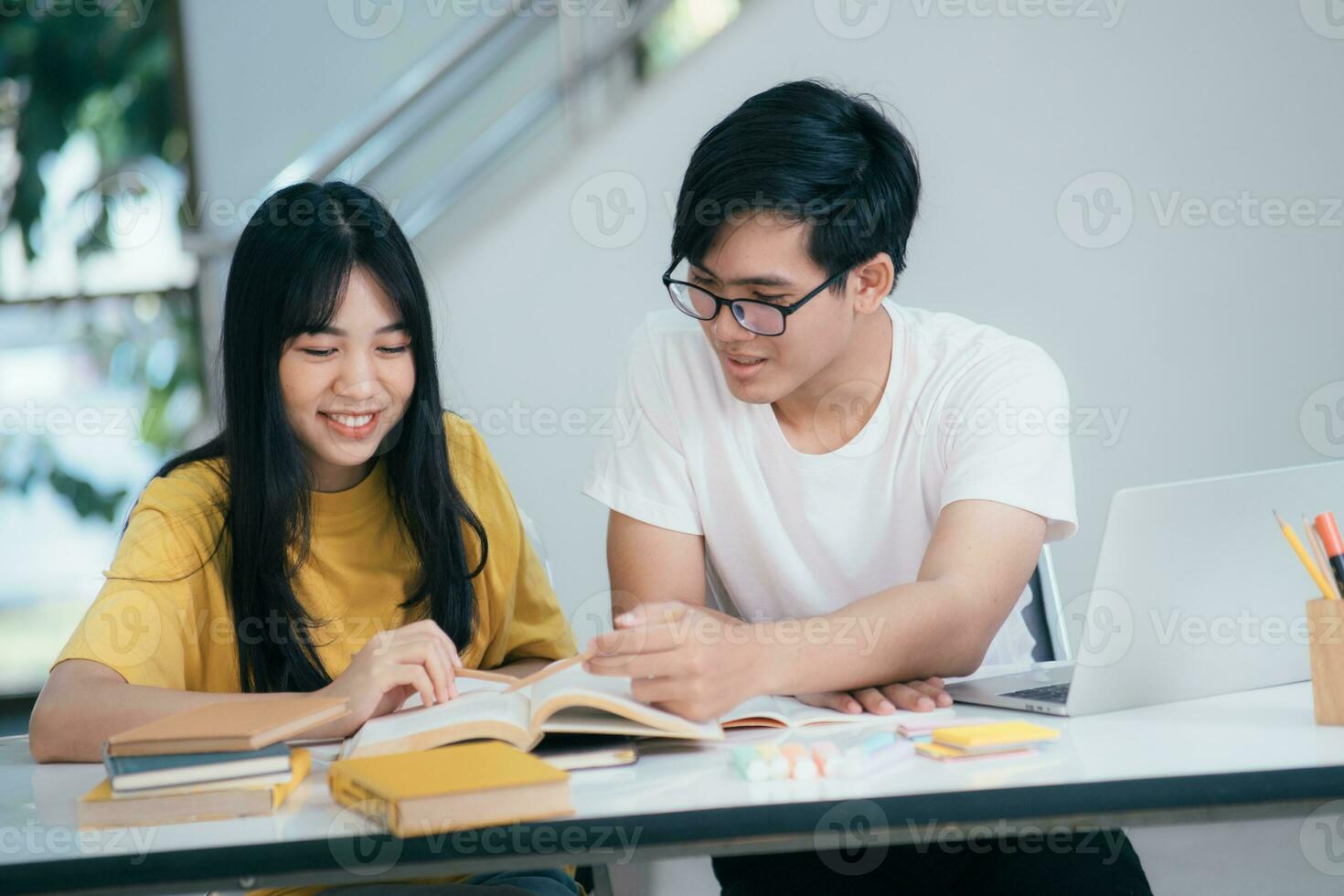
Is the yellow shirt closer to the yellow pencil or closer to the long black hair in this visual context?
the long black hair

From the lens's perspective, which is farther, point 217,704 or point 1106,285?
point 1106,285

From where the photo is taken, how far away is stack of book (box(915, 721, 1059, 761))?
41.7 inches

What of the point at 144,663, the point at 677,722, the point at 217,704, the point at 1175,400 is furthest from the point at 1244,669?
the point at 1175,400

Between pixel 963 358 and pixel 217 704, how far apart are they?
3.41ft

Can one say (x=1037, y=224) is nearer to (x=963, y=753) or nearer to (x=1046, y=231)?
(x=1046, y=231)

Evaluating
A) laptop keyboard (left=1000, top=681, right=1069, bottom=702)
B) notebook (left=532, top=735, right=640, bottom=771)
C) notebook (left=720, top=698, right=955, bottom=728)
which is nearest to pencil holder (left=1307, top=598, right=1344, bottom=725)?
laptop keyboard (left=1000, top=681, right=1069, bottom=702)

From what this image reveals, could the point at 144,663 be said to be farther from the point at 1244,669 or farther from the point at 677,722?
the point at 1244,669

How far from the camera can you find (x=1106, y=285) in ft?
9.04

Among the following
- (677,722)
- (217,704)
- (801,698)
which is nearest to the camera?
(677,722)

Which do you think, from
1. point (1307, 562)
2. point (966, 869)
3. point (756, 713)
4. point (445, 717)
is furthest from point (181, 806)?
point (1307, 562)

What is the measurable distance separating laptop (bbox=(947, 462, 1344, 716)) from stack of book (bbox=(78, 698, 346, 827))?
689 millimetres

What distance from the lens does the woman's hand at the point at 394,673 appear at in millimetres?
1248

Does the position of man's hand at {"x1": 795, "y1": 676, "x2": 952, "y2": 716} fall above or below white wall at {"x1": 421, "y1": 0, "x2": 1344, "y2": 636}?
below

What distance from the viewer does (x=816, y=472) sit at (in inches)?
67.8
